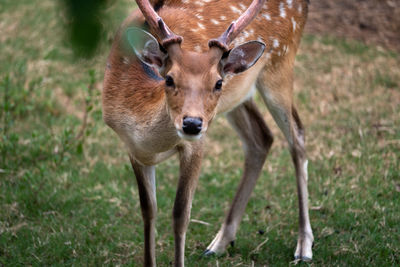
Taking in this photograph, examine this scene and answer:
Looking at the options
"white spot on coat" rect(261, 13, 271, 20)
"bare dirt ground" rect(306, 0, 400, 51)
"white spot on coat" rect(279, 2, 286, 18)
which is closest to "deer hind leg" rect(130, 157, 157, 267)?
"white spot on coat" rect(261, 13, 271, 20)

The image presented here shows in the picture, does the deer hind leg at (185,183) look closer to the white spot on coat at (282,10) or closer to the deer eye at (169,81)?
the deer eye at (169,81)

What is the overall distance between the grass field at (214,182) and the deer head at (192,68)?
49 centimetres

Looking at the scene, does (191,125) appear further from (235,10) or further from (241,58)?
(235,10)

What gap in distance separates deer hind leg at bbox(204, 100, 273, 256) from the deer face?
1.54m

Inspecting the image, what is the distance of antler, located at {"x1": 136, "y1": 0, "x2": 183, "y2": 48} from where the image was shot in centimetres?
331

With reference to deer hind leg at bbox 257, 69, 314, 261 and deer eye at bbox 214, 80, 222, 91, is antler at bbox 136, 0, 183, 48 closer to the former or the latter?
deer eye at bbox 214, 80, 222, 91

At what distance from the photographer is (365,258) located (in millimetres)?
4250

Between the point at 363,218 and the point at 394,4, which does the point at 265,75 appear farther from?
the point at 394,4

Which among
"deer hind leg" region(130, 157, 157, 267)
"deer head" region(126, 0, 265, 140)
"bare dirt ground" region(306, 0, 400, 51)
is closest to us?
"deer head" region(126, 0, 265, 140)

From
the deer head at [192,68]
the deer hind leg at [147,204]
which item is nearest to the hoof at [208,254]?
the deer hind leg at [147,204]

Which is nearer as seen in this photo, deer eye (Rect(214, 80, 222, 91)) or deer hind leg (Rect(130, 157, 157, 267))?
deer eye (Rect(214, 80, 222, 91))

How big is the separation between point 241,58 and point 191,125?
2.18 feet

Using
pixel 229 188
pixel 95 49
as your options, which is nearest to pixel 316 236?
pixel 229 188

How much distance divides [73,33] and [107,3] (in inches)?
5.7
